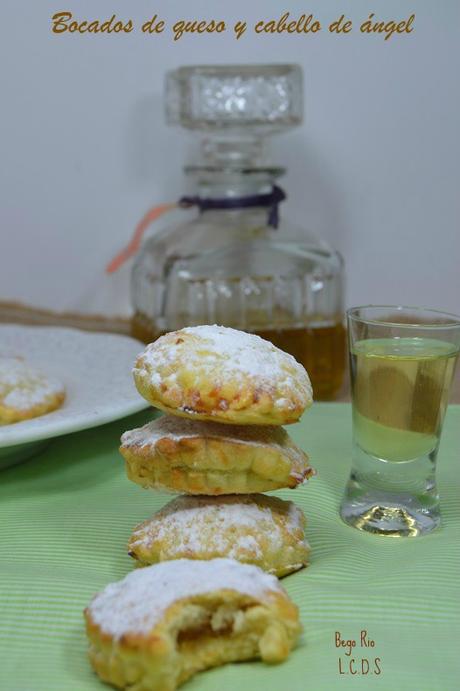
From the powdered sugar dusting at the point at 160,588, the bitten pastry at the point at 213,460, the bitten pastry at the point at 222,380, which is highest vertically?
the bitten pastry at the point at 222,380

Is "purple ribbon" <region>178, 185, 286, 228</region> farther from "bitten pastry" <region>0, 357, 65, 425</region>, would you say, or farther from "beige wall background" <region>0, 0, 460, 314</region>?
"bitten pastry" <region>0, 357, 65, 425</region>

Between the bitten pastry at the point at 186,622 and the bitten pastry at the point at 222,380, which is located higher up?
the bitten pastry at the point at 222,380

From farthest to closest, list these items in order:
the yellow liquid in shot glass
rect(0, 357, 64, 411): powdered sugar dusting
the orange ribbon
→ the orange ribbon → rect(0, 357, 64, 411): powdered sugar dusting → the yellow liquid in shot glass

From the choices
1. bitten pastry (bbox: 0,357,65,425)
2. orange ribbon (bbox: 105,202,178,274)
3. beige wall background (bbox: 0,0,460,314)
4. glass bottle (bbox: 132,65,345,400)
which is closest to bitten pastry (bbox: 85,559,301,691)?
bitten pastry (bbox: 0,357,65,425)

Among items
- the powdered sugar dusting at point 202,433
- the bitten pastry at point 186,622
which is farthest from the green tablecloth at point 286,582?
the powdered sugar dusting at point 202,433

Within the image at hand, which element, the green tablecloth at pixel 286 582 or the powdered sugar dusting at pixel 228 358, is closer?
the green tablecloth at pixel 286 582

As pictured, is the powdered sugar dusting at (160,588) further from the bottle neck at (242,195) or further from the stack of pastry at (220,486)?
the bottle neck at (242,195)
